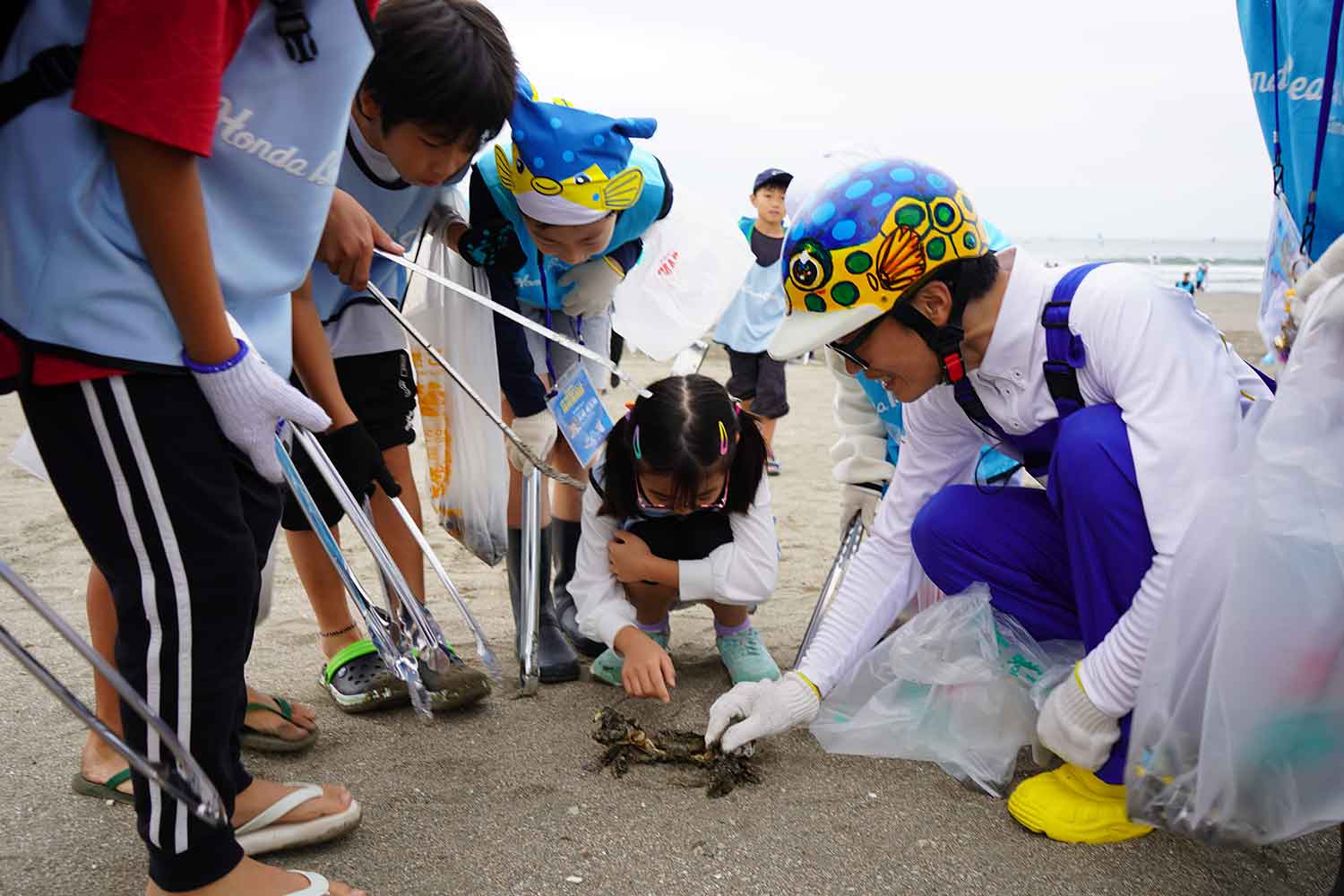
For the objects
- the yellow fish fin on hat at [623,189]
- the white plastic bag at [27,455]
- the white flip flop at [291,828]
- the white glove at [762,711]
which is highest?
the yellow fish fin on hat at [623,189]

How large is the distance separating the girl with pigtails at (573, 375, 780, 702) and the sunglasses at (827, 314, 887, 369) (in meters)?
0.36

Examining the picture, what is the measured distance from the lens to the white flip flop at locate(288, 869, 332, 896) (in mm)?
1275

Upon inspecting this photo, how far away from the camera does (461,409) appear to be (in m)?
2.24

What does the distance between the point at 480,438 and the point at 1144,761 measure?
1.40 m

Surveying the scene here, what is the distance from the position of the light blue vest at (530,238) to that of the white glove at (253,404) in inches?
41.3

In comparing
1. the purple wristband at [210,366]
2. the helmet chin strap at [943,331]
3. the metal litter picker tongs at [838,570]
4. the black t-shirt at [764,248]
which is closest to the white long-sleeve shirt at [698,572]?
the metal litter picker tongs at [838,570]

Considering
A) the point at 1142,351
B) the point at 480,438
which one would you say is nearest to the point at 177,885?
the point at 480,438

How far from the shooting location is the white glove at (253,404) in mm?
1109

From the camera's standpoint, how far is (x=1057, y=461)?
1593 millimetres

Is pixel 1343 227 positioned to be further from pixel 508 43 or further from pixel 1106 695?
pixel 508 43

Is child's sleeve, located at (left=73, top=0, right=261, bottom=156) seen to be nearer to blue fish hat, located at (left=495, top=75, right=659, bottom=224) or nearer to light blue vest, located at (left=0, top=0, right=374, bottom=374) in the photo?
light blue vest, located at (left=0, top=0, right=374, bottom=374)

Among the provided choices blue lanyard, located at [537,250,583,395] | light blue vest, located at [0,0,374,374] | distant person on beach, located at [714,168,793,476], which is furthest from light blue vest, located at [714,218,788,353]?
light blue vest, located at [0,0,374,374]

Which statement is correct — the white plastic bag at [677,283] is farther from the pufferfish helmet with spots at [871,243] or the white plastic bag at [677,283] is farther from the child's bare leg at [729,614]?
the pufferfish helmet with spots at [871,243]

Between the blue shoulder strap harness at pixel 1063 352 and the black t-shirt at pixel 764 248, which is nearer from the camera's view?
the blue shoulder strap harness at pixel 1063 352
